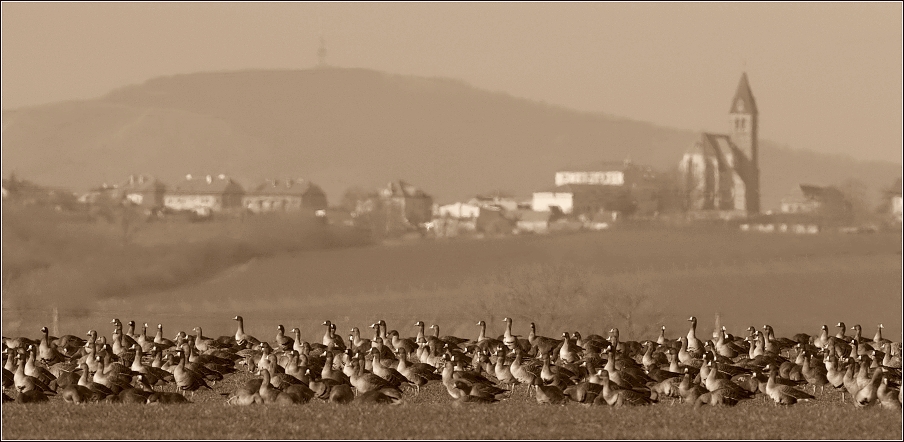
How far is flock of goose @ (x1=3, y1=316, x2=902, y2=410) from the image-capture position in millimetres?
30578

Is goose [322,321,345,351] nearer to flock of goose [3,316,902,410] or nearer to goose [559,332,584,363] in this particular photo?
flock of goose [3,316,902,410]

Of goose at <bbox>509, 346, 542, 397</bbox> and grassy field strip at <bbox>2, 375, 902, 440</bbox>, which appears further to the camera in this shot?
goose at <bbox>509, 346, 542, 397</bbox>

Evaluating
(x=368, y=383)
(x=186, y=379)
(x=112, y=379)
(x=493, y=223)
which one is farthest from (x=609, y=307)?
(x=493, y=223)

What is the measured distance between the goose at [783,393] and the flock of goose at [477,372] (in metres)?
0.02

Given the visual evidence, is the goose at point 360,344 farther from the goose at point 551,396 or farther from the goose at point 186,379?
the goose at point 551,396

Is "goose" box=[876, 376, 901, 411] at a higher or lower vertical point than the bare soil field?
higher

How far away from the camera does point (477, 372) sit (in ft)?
111

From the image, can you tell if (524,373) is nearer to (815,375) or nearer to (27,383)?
(815,375)

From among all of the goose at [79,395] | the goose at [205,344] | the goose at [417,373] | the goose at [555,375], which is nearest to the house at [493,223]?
the goose at [205,344]

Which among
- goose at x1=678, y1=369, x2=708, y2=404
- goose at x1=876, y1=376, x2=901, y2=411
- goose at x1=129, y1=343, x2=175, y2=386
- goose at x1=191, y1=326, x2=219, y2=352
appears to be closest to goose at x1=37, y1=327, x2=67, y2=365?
goose at x1=191, y1=326, x2=219, y2=352

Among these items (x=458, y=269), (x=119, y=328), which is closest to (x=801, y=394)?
(x=119, y=328)

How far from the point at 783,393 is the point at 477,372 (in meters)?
6.61

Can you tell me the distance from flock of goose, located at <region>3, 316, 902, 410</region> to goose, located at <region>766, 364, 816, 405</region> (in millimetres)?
23

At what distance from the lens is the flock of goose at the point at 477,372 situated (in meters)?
30.6
